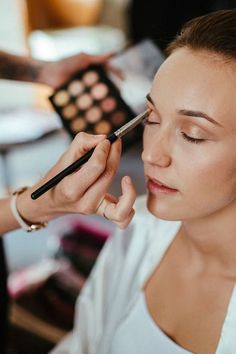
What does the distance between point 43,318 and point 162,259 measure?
661mm

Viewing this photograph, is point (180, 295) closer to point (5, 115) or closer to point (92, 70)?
point (92, 70)

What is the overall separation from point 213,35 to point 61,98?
0.51 metres

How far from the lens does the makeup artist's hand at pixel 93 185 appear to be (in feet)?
2.47

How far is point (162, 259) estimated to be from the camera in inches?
41.6

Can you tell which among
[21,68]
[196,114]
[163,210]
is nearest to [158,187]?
[163,210]

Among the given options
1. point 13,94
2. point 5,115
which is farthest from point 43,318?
point 13,94

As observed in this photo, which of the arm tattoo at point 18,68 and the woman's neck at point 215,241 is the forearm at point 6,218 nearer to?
the woman's neck at point 215,241

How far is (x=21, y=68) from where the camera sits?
51.1 inches

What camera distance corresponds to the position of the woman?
75 centimetres

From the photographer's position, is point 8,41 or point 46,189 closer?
point 46,189

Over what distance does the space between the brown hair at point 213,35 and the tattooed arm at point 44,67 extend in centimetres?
40

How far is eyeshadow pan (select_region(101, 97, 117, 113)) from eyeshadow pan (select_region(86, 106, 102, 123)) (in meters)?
0.01

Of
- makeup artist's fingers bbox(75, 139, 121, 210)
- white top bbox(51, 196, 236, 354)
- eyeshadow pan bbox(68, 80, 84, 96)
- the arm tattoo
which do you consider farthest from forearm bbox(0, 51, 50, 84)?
makeup artist's fingers bbox(75, 139, 121, 210)

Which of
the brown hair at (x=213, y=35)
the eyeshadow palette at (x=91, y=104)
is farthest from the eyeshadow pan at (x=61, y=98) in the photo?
the brown hair at (x=213, y=35)
